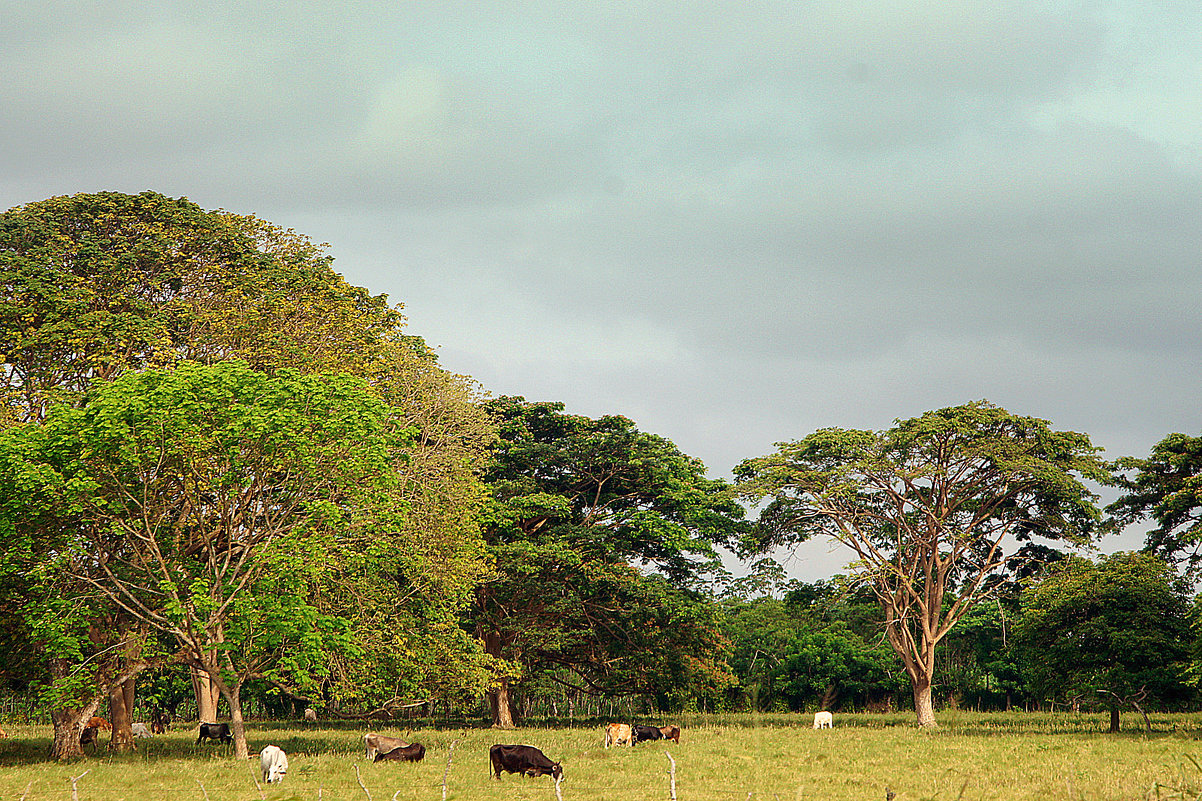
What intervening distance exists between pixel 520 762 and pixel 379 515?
8.05m

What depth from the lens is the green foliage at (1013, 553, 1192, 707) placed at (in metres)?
36.8

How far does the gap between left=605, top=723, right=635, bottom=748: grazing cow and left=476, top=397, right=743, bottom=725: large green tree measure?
366 inches

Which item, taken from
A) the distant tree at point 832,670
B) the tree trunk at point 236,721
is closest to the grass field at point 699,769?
the tree trunk at point 236,721

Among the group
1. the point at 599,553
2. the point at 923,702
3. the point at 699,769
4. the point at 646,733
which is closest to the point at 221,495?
the point at 699,769

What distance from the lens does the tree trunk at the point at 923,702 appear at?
1818 inches

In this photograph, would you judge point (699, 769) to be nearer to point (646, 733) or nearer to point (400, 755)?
point (400, 755)

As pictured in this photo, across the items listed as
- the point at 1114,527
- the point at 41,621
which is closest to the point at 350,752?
the point at 41,621

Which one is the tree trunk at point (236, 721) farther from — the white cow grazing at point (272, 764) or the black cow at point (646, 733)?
the black cow at point (646, 733)

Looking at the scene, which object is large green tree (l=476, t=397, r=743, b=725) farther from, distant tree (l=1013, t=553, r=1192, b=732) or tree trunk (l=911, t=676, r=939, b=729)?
distant tree (l=1013, t=553, r=1192, b=732)

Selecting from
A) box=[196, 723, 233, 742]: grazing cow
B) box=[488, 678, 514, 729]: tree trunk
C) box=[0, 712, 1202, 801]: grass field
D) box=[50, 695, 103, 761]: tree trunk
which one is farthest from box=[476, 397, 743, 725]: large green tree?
box=[50, 695, 103, 761]: tree trunk

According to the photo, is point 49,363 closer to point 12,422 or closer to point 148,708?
point 12,422

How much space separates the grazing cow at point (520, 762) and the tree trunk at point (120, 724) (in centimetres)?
1375

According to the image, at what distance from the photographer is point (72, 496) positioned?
82.7ft

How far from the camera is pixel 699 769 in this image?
25.5 metres
